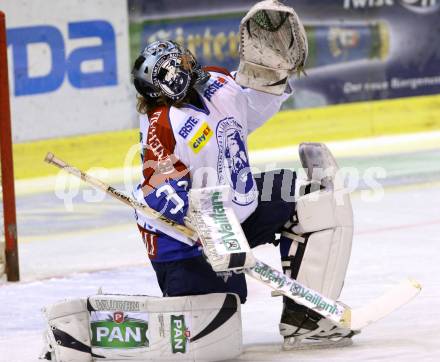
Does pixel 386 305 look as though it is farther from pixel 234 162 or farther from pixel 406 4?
pixel 406 4

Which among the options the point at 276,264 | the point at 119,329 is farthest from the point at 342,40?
the point at 119,329

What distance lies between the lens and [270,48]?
3.32m

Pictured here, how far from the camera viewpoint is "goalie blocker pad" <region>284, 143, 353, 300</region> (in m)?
3.38

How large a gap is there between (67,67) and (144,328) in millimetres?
3461

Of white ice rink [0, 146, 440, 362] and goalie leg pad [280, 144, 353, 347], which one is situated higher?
goalie leg pad [280, 144, 353, 347]

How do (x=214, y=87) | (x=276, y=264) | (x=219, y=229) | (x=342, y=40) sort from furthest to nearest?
(x=342, y=40)
(x=276, y=264)
(x=214, y=87)
(x=219, y=229)

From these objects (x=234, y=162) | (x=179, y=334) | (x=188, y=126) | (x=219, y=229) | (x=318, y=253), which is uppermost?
(x=188, y=126)

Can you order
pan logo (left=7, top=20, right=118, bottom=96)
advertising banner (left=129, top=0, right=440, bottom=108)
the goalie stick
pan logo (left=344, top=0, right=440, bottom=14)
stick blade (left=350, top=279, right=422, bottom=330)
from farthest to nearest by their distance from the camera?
pan logo (left=344, top=0, right=440, bottom=14) < advertising banner (left=129, top=0, right=440, bottom=108) < pan logo (left=7, top=20, right=118, bottom=96) < stick blade (left=350, top=279, right=422, bottom=330) < the goalie stick

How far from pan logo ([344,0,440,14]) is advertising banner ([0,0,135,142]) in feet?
4.68

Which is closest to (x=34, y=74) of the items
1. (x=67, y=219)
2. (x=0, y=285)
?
(x=67, y=219)

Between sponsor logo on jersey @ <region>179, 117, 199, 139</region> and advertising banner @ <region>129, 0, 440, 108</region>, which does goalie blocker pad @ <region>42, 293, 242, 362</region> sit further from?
advertising banner @ <region>129, 0, 440, 108</region>

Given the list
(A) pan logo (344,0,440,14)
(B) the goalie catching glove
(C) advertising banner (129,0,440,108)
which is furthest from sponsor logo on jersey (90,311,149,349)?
(A) pan logo (344,0,440,14)

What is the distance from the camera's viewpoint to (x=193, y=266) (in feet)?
10.8

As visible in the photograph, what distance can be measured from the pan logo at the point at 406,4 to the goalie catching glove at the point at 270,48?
4.12m
